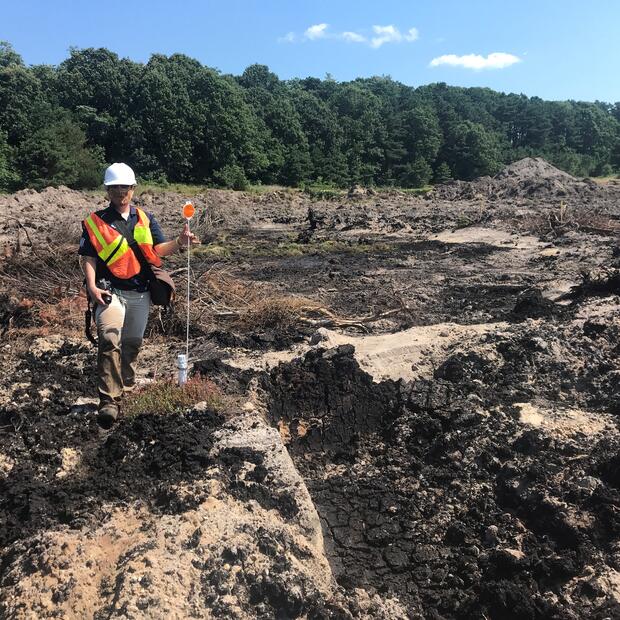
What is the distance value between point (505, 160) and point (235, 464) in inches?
2807

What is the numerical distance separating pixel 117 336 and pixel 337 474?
2.02 metres

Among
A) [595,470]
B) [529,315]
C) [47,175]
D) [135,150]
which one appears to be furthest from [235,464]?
[135,150]

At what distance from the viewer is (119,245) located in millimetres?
4004

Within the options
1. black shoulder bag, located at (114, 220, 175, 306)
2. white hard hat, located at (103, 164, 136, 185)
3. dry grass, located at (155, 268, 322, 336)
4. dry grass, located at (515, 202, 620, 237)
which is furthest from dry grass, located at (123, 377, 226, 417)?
dry grass, located at (515, 202, 620, 237)

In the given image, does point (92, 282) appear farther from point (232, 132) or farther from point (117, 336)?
point (232, 132)

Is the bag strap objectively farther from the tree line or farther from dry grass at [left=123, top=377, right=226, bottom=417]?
the tree line

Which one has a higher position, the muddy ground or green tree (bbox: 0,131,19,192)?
green tree (bbox: 0,131,19,192)

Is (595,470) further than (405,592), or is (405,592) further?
(595,470)

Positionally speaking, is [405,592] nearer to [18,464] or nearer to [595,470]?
[595,470]

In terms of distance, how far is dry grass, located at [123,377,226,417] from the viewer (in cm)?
429

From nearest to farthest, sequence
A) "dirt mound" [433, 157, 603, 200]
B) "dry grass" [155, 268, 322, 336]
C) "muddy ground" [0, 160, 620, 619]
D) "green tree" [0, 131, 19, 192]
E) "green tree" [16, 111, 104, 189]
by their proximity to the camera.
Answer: "muddy ground" [0, 160, 620, 619], "dry grass" [155, 268, 322, 336], "dirt mound" [433, 157, 603, 200], "green tree" [0, 131, 19, 192], "green tree" [16, 111, 104, 189]

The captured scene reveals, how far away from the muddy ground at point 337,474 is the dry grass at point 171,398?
20 cm

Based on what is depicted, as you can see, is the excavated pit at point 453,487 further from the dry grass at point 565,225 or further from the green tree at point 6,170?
the green tree at point 6,170

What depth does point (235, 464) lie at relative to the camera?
3.67 m
